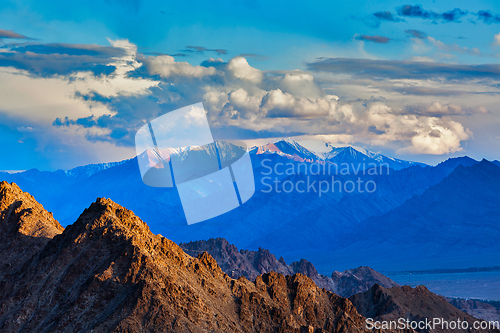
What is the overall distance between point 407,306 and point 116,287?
81222mm

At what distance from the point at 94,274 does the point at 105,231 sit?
8855 millimetres

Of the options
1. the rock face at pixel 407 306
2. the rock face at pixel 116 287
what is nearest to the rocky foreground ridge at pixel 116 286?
the rock face at pixel 116 287

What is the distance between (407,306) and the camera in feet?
434

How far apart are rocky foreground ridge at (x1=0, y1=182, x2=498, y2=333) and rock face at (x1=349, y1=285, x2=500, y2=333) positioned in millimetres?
26193

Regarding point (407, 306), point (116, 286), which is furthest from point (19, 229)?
point (407, 306)

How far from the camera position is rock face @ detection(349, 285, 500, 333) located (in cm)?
12812

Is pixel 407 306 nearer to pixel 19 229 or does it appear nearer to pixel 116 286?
pixel 116 286

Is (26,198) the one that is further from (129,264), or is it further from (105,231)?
(129,264)

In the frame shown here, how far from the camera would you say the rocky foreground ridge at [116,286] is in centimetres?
7338

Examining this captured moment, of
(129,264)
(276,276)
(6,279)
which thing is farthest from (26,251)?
(276,276)

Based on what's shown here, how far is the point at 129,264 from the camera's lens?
78875mm

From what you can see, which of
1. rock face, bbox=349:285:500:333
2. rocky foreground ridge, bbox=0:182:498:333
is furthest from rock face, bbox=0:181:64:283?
rock face, bbox=349:285:500:333

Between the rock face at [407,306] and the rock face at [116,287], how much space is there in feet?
96.9

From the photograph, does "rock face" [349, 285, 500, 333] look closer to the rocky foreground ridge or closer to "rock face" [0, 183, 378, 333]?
the rocky foreground ridge
